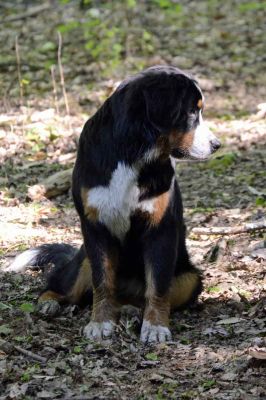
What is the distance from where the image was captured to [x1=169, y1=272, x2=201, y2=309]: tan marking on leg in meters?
5.43

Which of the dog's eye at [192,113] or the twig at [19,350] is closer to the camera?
the twig at [19,350]

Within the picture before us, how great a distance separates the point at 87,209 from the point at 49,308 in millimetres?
756

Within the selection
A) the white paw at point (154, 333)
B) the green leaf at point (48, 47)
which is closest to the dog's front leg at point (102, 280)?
the white paw at point (154, 333)

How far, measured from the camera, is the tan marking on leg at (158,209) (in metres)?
4.87

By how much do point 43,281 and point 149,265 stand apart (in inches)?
52.1

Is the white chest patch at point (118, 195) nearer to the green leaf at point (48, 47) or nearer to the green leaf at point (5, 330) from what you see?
the green leaf at point (5, 330)

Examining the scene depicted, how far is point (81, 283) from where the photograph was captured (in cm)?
545

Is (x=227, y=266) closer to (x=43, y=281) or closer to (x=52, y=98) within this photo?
(x=43, y=281)

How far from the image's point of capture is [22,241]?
6.82 m

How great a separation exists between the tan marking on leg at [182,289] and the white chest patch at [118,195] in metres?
0.81

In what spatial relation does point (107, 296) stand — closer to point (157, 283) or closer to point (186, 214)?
point (157, 283)

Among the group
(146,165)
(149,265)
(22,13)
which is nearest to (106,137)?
(146,165)

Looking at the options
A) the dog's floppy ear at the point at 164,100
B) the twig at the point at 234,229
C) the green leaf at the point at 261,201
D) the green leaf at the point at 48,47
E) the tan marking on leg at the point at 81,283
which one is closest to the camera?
the dog's floppy ear at the point at 164,100

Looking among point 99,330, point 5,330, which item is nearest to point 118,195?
point 99,330
